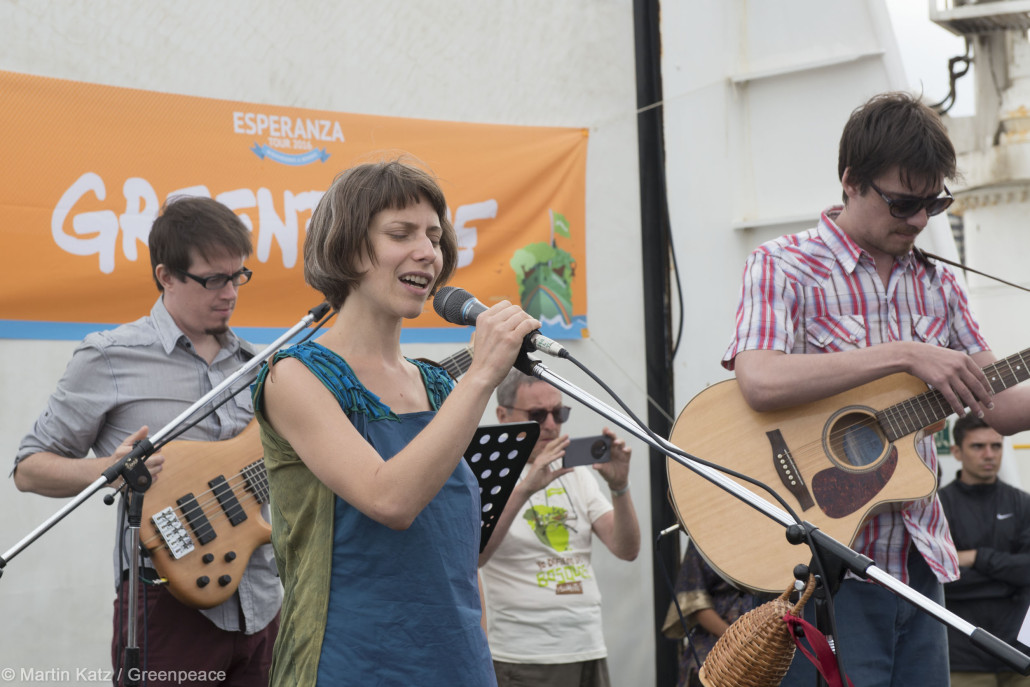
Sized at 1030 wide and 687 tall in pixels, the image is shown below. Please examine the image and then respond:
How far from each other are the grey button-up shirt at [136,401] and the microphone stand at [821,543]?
1.68m

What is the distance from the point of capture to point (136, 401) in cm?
304

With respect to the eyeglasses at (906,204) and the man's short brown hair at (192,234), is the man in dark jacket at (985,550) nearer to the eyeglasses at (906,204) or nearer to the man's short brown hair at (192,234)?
the eyeglasses at (906,204)

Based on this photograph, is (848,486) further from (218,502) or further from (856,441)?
(218,502)

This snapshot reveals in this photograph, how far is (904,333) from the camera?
8.75ft

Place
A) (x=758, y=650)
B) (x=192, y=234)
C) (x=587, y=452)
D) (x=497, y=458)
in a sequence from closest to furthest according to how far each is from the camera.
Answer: (x=758, y=650), (x=497, y=458), (x=192, y=234), (x=587, y=452)

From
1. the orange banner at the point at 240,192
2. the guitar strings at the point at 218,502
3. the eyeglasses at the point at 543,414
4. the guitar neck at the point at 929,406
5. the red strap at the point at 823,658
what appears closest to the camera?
the red strap at the point at 823,658

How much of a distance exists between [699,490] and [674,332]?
2438 millimetres

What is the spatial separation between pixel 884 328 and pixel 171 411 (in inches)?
81.0

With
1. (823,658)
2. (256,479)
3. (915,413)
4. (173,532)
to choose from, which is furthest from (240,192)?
(823,658)

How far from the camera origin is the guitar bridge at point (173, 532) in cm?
295

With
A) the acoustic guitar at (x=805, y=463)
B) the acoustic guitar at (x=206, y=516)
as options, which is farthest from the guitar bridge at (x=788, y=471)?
the acoustic guitar at (x=206, y=516)

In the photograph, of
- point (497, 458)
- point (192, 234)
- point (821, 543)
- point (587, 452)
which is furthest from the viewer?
point (587, 452)

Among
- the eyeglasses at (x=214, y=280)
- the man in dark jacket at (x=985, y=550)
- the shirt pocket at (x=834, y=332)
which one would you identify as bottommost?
the man in dark jacket at (x=985, y=550)

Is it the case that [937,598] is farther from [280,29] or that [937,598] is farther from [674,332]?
[280,29]
